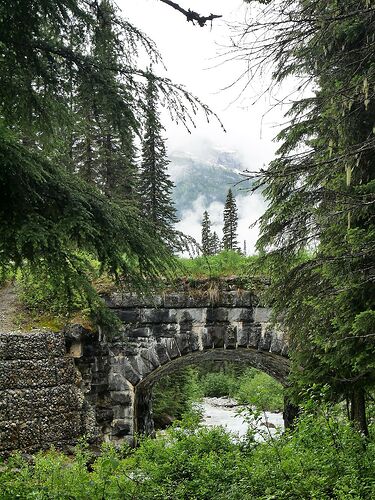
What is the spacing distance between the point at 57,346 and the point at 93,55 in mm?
5900

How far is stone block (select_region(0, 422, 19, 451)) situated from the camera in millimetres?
7965

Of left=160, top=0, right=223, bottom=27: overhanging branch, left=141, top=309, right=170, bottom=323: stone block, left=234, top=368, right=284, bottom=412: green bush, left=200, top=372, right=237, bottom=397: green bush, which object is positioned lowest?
left=200, top=372, right=237, bottom=397: green bush

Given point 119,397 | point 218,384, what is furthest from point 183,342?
point 218,384

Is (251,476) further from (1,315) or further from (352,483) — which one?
(1,315)

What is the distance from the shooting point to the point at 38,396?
27.9 ft

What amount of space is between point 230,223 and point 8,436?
31716 mm

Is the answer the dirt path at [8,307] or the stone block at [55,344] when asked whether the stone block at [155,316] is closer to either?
the stone block at [55,344]

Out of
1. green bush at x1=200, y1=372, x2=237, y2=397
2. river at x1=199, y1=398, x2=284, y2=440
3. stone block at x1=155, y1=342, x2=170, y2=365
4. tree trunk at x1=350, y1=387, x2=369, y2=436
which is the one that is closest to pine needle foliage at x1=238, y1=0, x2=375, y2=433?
tree trunk at x1=350, y1=387, x2=369, y2=436

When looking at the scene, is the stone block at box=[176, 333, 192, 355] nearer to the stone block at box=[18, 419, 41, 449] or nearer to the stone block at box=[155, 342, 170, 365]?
the stone block at box=[155, 342, 170, 365]

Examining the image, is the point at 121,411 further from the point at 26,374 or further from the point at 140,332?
the point at 26,374

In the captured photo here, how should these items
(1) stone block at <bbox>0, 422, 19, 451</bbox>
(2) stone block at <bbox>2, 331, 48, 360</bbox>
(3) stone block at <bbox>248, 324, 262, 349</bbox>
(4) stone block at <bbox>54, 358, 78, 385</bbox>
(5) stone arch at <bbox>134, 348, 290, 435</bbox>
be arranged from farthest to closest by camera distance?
(5) stone arch at <bbox>134, 348, 290, 435</bbox> → (3) stone block at <bbox>248, 324, 262, 349</bbox> → (4) stone block at <bbox>54, 358, 78, 385</bbox> → (2) stone block at <bbox>2, 331, 48, 360</bbox> → (1) stone block at <bbox>0, 422, 19, 451</bbox>

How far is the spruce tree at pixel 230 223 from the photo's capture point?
3747cm

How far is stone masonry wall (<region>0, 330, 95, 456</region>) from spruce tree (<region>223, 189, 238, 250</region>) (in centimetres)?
2865

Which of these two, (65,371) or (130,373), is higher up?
(65,371)
